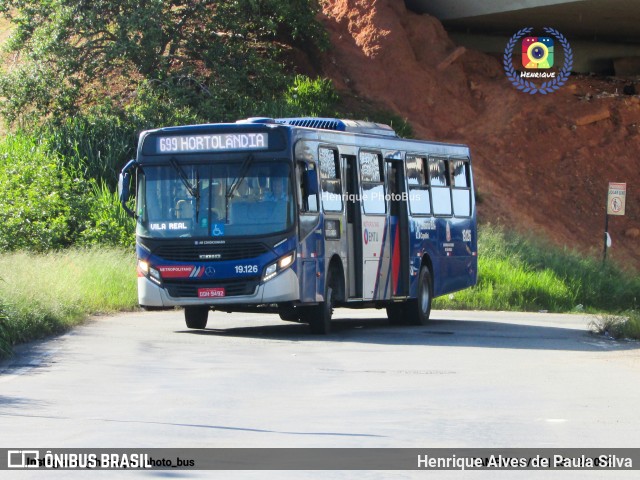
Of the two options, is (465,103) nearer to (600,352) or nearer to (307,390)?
(600,352)

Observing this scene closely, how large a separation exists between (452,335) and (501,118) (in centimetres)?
2576

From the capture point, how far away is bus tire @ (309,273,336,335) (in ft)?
67.3

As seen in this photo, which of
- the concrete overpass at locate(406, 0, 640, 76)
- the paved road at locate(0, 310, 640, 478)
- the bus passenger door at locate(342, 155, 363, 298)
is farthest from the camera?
the concrete overpass at locate(406, 0, 640, 76)

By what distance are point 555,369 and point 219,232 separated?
615cm

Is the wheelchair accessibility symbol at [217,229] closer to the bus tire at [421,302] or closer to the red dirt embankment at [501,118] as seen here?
the bus tire at [421,302]

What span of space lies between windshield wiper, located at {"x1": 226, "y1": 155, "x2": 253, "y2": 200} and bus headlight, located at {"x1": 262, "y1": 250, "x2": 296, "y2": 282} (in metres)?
1.27

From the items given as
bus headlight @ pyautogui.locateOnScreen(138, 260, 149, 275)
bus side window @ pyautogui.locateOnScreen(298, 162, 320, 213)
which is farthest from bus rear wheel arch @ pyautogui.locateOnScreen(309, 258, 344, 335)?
bus headlight @ pyautogui.locateOnScreen(138, 260, 149, 275)

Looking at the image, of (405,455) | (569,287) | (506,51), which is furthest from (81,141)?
(405,455)

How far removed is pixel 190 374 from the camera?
14.7m

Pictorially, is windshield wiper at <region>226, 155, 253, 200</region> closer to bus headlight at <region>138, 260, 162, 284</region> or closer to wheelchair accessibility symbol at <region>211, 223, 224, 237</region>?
wheelchair accessibility symbol at <region>211, 223, 224, 237</region>

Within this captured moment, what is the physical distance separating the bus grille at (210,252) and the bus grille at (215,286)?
0.35m

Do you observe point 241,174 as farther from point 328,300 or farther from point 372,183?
point 372,183
